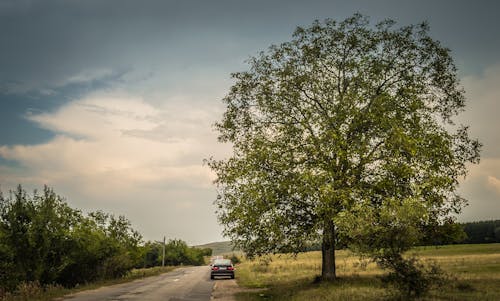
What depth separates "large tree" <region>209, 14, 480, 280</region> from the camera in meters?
18.0

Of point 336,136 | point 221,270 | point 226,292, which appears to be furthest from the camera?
point 221,270

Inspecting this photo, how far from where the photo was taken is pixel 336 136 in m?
17.7

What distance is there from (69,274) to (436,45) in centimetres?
2884

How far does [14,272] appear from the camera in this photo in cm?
2441

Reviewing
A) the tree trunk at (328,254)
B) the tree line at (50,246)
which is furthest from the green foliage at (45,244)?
the tree trunk at (328,254)

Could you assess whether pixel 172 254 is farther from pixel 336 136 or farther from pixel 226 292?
pixel 336 136

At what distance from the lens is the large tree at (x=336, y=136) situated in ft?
58.9

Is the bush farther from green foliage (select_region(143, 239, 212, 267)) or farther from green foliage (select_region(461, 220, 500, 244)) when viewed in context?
green foliage (select_region(461, 220, 500, 244))

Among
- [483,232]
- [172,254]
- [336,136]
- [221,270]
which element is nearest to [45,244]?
[221,270]

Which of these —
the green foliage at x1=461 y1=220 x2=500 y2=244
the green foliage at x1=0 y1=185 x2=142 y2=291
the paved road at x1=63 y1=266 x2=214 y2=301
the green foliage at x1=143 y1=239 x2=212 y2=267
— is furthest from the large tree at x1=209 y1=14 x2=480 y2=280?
the green foliage at x1=461 y1=220 x2=500 y2=244

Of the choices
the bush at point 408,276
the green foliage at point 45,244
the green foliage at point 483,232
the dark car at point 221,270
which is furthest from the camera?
the green foliage at point 483,232

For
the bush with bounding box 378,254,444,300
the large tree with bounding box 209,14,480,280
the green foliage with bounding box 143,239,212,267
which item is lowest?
the green foliage with bounding box 143,239,212,267

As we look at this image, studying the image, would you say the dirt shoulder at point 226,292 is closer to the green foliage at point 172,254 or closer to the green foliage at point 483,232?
the green foliage at point 172,254

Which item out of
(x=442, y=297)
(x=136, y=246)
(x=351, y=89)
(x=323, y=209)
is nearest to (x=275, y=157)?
(x=323, y=209)
